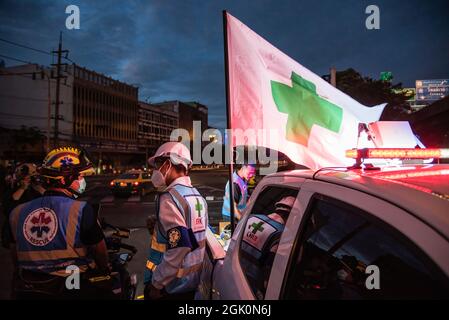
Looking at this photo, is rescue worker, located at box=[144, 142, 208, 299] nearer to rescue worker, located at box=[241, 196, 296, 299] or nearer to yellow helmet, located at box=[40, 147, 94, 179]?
rescue worker, located at box=[241, 196, 296, 299]

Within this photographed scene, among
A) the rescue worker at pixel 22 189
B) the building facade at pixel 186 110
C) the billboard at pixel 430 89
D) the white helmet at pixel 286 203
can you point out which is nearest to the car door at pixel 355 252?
the white helmet at pixel 286 203

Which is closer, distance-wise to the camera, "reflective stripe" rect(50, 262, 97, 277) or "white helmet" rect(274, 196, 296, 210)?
"white helmet" rect(274, 196, 296, 210)

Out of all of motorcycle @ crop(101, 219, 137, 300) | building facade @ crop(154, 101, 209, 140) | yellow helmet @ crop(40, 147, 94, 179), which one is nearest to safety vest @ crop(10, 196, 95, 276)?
yellow helmet @ crop(40, 147, 94, 179)

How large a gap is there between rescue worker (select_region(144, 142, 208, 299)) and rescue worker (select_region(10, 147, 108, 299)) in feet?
1.36

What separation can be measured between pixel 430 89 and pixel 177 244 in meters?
41.0

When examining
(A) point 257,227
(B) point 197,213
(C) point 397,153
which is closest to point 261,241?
(A) point 257,227

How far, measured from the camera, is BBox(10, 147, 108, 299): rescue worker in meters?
2.13

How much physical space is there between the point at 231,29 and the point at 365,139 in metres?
1.59

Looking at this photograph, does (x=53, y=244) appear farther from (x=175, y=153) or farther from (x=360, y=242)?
(x=360, y=242)

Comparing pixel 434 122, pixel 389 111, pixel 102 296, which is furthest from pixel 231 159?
pixel 389 111

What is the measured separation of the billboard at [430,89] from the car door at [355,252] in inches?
1515

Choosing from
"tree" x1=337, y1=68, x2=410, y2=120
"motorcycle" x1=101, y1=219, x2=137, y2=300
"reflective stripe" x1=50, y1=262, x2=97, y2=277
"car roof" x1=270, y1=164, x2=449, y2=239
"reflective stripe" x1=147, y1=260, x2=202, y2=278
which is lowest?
"motorcycle" x1=101, y1=219, x2=137, y2=300

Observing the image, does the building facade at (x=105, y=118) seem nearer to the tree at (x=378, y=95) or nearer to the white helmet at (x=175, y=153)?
the tree at (x=378, y=95)

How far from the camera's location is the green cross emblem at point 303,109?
Result: 3.15m
